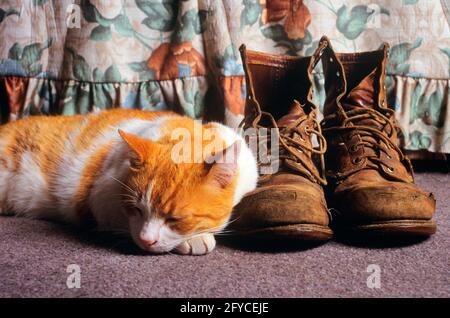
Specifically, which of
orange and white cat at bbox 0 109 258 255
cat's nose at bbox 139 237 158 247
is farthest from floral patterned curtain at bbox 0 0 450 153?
cat's nose at bbox 139 237 158 247

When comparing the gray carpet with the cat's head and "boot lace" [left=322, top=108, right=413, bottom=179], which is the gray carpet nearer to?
the cat's head

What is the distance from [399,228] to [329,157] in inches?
10.5

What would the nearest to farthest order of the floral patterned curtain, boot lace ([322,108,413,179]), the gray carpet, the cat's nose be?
the gray carpet, the cat's nose, boot lace ([322,108,413,179]), the floral patterned curtain

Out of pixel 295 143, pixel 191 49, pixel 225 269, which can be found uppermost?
pixel 191 49

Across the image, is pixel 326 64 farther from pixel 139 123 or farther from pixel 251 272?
pixel 251 272

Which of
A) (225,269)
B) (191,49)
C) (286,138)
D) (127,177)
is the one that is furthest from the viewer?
(191,49)

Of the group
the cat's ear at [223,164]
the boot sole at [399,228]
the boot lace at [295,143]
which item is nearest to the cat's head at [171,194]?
the cat's ear at [223,164]

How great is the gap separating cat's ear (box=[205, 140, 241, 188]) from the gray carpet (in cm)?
13

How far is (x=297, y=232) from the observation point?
2.45 ft

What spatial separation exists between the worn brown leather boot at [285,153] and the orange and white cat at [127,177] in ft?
0.18

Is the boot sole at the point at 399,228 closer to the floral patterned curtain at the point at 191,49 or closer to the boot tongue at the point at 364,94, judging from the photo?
the boot tongue at the point at 364,94

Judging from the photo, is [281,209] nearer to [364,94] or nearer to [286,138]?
[286,138]

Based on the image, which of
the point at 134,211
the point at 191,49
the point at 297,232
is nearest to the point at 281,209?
the point at 297,232

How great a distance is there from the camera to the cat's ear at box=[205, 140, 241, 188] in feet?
2.52
